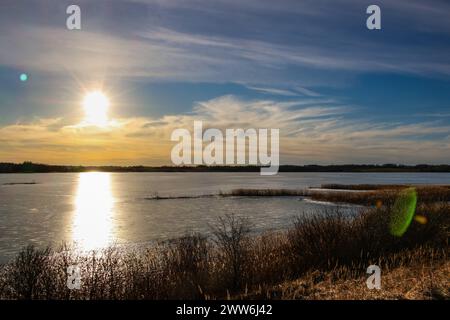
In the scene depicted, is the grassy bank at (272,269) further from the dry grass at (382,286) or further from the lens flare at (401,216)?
the lens flare at (401,216)

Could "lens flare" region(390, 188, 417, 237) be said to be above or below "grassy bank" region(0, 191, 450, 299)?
above

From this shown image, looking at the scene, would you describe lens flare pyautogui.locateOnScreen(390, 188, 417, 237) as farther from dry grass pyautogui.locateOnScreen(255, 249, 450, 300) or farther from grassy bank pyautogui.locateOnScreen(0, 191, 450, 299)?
dry grass pyautogui.locateOnScreen(255, 249, 450, 300)

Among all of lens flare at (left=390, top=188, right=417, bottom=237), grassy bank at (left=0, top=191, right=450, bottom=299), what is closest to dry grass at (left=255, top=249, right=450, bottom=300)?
grassy bank at (left=0, top=191, right=450, bottom=299)

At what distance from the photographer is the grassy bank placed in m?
11.7

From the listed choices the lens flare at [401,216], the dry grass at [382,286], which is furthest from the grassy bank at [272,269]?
the lens flare at [401,216]

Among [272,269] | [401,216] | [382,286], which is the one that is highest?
[401,216]

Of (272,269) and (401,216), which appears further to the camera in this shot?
(401,216)

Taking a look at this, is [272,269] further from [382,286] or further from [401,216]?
[401,216]

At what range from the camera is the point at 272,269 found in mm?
15781

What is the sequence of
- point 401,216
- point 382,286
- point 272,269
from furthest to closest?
1. point 401,216
2. point 272,269
3. point 382,286

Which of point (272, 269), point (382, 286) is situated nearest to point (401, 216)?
point (272, 269)

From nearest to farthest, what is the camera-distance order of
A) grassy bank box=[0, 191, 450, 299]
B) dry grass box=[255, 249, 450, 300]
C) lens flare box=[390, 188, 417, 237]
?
dry grass box=[255, 249, 450, 300]
grassy bank box=[0, 191, 450, 299]
lens flare box=[390, 188, 417, 237]

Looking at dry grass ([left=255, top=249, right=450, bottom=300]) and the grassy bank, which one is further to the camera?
the grassy bank

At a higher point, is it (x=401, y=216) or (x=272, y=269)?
(x=401, y=216)
